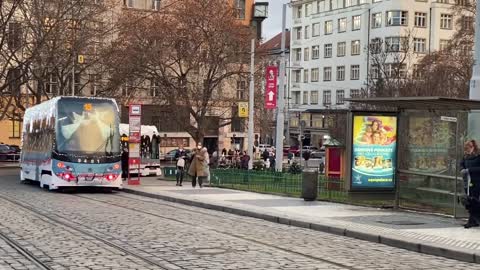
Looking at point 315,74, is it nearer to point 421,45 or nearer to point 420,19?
point 421,45

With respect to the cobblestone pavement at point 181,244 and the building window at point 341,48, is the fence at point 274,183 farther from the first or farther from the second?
the building window at point 341,48

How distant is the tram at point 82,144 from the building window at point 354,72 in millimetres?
68720

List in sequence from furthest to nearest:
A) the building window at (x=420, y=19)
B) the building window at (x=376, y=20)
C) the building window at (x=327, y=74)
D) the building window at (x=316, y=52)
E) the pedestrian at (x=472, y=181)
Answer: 1. the building window at (x=316, y=52)
2. the building window at (x=327, y=74)
3. the building window at (x=376, y=20)
4. the building window at (x=420, y=19)
5. the pedestrian at (x=472, y=181)

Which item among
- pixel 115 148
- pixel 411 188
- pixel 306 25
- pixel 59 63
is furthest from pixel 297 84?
pixel 411 188

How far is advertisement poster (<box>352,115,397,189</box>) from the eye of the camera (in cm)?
1880

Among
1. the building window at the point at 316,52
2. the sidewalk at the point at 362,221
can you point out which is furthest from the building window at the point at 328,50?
the sidewalk at the point at 362,221

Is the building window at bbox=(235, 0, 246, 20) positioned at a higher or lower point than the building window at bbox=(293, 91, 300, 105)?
higher

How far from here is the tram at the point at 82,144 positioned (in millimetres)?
25328

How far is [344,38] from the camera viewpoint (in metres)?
93.9

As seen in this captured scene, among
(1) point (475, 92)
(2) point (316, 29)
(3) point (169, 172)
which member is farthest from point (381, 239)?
(2) point (316, 29)

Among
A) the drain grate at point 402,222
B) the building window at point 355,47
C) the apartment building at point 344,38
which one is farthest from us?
the building window at point 355,47

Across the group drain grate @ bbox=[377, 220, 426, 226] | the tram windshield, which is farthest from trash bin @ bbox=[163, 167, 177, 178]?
drain grate @ bbox=[377, 220, 426, 226]

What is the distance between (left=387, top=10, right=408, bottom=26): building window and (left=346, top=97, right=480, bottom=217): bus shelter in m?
69.3

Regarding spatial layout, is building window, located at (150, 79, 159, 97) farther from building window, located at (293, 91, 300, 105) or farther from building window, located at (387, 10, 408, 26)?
building window, located at (293, 91, 300, 105)
